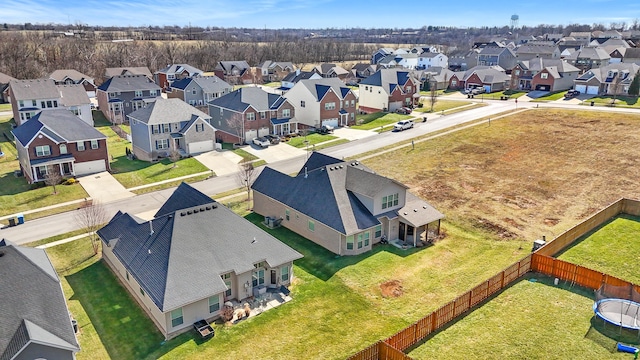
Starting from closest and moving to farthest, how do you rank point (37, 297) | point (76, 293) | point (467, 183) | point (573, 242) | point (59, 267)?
1. point (37, 297)
2. point (76, 293)
3. point (59, 267)
4. point (573, 242)
5. point (467, 183)

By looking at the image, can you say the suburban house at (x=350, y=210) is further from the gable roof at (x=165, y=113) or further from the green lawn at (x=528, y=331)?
the gable roof at (x=165, y=113)

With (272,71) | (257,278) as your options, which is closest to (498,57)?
(272,71)

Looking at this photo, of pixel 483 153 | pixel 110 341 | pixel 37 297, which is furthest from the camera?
pixel 483 153

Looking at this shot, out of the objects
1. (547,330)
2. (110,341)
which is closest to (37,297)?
(110,341)

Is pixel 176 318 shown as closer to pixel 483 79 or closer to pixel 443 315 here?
pixel 443 315

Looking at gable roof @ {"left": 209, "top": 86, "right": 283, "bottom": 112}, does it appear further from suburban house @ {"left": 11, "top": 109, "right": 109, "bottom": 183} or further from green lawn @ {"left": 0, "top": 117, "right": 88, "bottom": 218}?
green lawn @ {"left": 0, "top": 117, "right": 88, "bottom": 218}

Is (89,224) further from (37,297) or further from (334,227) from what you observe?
(334,227)
